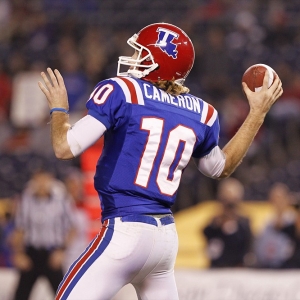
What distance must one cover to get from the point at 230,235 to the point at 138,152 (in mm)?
4821

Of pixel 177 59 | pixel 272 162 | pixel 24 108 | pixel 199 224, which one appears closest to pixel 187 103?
pixel 177 59

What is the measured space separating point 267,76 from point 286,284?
3.60 metres

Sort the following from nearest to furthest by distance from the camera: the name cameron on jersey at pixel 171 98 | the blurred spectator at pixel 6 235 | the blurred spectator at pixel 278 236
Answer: the name cameron on jersey at pixel 171 98 → the blurred spectator at pixel 278 236 → the blurred spectator at pixel 6 235

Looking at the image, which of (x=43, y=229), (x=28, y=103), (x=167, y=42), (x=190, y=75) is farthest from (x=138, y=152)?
(x=190, y=75)

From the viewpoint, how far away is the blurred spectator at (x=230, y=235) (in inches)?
317

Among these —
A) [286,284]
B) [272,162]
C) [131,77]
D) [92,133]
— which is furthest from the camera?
[272,162]

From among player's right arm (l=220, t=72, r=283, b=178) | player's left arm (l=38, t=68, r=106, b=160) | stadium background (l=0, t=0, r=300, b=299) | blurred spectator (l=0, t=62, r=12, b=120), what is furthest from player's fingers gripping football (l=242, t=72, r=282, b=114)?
blurred spectator (l=0, t=62, r=12, b=120)

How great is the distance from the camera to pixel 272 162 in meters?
10.5

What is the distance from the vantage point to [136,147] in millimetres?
3418

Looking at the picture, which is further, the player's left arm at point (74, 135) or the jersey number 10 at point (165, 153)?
the jersey number 10 at point (165, 153)

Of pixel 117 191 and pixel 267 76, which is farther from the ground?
pixel 267 76

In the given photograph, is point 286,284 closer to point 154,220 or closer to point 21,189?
point 154,220

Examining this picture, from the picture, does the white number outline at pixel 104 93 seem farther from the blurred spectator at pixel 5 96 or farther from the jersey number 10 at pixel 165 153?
the blurred spectator at pixel 5 96

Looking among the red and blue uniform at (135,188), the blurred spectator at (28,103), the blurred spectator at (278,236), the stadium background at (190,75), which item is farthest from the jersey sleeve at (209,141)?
the blurred spectator at (28,103)
